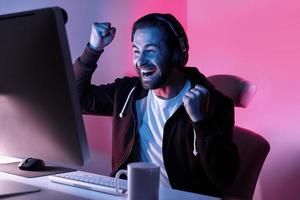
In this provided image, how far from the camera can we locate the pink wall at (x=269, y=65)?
1.85 m

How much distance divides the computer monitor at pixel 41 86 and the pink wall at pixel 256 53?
1266 millimetres

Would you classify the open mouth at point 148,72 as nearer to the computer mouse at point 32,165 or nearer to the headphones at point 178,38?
the headphones at point 178,38

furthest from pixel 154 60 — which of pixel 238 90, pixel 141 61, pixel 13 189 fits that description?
pixel 13 189

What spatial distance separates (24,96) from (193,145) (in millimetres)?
740

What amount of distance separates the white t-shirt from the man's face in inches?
3.3

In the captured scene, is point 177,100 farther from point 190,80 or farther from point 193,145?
point 193,145

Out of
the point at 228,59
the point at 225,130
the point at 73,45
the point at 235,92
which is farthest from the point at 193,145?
the point at 73,45

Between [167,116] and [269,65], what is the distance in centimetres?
65

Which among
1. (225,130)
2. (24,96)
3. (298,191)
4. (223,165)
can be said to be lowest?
(298,191)

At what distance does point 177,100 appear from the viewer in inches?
61.7

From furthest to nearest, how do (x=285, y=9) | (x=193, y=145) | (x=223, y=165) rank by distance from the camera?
(x=285, y=9) → (x=193, y=145) → (x=223, y=165)

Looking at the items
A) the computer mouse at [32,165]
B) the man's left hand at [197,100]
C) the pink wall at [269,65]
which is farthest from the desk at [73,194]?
the pink wall at [269,65]

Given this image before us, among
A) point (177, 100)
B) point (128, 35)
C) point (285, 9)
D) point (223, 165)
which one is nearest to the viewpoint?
point (223, 165)

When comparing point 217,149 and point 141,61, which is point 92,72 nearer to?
point 141,61
